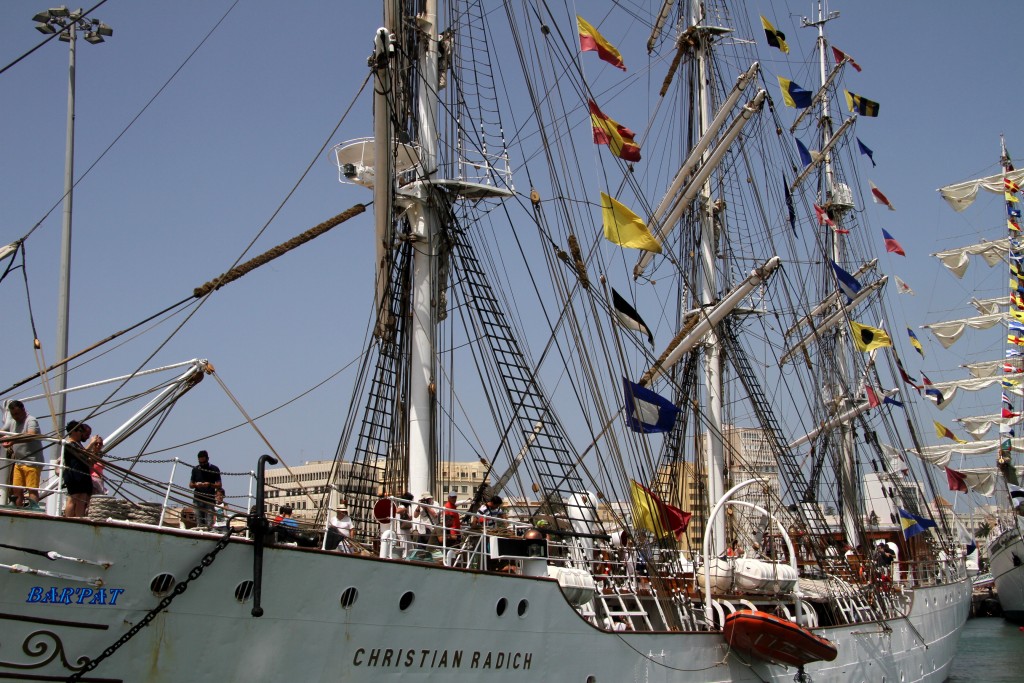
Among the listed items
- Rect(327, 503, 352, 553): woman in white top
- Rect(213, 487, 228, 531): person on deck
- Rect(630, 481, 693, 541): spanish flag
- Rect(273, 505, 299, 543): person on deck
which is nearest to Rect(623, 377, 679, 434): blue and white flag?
Rect(630, 481, 693, 541): spanish flag

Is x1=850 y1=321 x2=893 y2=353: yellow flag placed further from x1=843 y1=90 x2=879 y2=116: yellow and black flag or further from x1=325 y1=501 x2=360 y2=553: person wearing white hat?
x1=325 y1=501 x2=360 y2=553: person wearing white hat

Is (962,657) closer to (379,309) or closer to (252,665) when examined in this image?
(379,309)

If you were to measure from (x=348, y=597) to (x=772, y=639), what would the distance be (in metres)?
9.05

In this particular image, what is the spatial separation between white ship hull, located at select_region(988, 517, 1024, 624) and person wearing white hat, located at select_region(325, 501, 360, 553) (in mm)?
50908

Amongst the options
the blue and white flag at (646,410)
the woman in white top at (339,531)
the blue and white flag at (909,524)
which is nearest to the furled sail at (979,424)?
the blue and white flag at (909,524)

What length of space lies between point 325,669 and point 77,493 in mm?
3696

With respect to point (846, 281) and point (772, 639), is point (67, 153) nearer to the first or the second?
point (772, 639)

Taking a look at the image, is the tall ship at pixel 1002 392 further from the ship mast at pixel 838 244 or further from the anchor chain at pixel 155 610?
the anchor chain at pixel 155 610

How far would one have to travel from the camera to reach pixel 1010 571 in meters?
60.0

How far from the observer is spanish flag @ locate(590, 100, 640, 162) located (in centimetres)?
2288

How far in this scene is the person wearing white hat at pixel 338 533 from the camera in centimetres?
1292

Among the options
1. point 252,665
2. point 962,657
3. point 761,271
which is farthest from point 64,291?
point 962,657

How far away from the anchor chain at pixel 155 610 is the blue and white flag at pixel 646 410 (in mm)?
11372

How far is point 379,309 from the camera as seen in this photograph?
18953 millimetres
